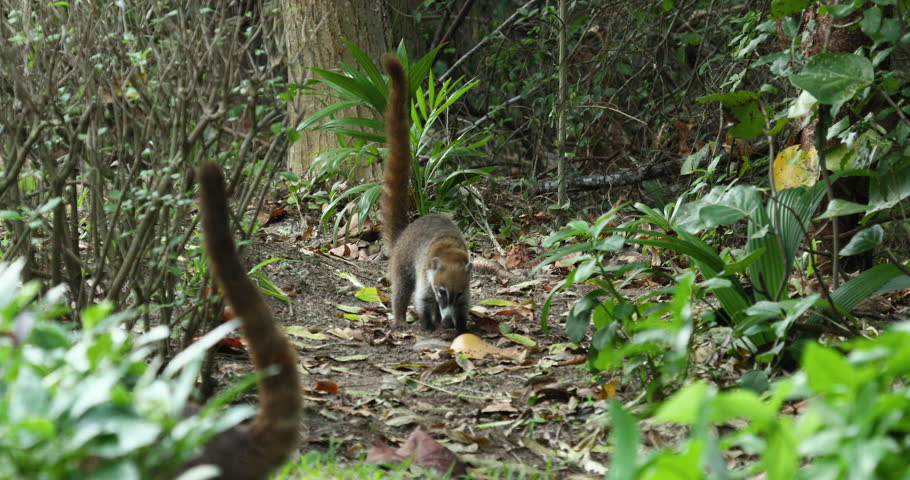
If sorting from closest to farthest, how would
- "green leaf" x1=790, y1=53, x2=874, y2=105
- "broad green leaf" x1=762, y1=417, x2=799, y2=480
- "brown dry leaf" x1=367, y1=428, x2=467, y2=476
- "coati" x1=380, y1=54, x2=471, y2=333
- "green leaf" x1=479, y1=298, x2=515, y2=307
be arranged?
1. "broad green leaf" x1=762, y1=417, x2=799, y2=480
2. "brown dry leaf" x1=367, y1=428, x2=467, y2=476
3. "green leaf" x1=790, y1=53, x2=874, y2=105
4. "coati" x1=380, y1=54, x2=471, y2=333
5. "green leaf" x1=479, y1=298, x2=515, y2=307

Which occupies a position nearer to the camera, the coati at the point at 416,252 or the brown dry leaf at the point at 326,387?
the brown dry leaf at the point at 326,387

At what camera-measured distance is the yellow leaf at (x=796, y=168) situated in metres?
3.77

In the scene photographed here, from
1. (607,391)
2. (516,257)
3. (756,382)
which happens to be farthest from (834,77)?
(516,257)

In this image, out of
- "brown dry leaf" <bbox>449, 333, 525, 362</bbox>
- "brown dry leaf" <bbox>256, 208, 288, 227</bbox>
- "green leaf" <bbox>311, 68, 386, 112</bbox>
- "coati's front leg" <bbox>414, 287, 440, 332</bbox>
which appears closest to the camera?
"brown dry leaf" <bbox>449, 333, 525, 362</bbox>

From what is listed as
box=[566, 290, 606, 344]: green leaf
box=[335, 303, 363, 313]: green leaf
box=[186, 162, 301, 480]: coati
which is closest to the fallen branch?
box=[335, 303, 363, 313]: green leaf

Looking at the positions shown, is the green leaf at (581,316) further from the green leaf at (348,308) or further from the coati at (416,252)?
the green leaf at (348,308)

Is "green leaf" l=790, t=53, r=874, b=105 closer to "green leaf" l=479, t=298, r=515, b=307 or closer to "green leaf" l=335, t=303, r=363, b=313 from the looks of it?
"green leaf" l=479, t=298, r=515, b=307

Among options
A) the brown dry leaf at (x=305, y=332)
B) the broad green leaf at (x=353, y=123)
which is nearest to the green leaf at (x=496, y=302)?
the brown dry leaf at (x=305, y=332)

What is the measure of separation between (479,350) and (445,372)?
12.5 inches

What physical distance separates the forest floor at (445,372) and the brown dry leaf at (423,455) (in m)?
0.09

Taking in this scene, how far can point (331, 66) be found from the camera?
22.7 ft

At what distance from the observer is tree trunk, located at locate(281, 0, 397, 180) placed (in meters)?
6.70

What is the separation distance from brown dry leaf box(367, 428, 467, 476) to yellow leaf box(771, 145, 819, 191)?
1874mm

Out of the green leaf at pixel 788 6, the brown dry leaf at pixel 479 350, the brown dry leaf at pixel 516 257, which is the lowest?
the brown dry leaf at pixel 516 257
